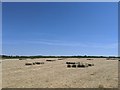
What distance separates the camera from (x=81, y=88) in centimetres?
2338

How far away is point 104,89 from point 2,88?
25.6ft

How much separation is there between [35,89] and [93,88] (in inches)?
173

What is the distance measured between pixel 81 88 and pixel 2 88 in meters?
6.08

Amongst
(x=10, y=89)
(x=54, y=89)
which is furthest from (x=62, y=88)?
(x=10, y=89)

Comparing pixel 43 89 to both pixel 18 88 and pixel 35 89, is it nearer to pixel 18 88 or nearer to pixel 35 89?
pixel 35 89

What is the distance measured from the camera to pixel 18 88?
23.4 m

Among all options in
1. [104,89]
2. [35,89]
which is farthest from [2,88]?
[104,89]

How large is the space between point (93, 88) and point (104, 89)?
92 centimetres

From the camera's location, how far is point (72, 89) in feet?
74.5

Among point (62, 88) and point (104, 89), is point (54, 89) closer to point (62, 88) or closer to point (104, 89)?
point (62, 88)

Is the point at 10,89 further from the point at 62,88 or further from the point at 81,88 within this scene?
the point at 81,88

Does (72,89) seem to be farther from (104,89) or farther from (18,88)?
(18,88)

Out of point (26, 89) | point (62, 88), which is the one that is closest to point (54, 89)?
point (62, 88)

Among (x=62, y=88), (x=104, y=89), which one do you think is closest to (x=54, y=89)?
(x=62, y=88)
